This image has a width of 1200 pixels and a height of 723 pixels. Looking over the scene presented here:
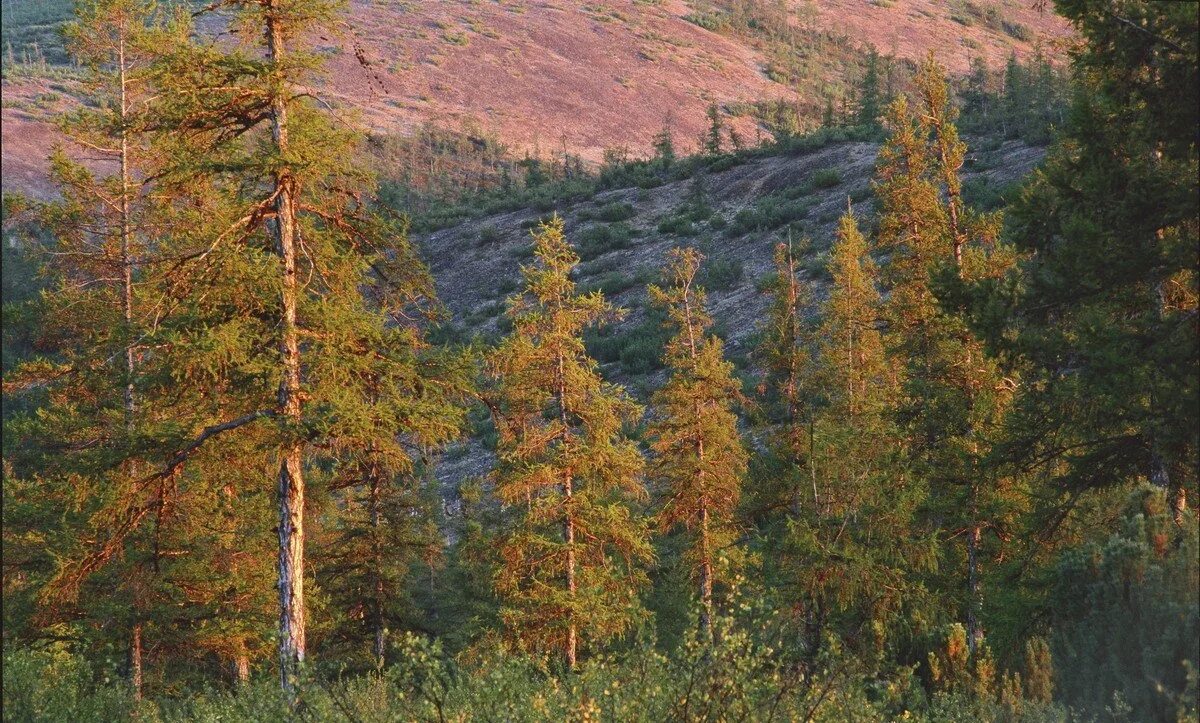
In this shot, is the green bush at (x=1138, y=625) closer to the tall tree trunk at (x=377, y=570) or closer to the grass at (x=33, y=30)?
the tall tree trunk at (x=377, y=570)

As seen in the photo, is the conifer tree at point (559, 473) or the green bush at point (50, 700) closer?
the green bush at point (50, 700)

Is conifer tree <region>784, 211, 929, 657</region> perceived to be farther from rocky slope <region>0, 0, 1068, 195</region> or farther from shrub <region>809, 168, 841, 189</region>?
rocky slope <region>0, 0, 1068, 195</region>

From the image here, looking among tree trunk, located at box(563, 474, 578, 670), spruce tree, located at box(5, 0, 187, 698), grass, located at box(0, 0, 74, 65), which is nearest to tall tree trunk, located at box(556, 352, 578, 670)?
tree trunk, located at box(563, 474, 578, 670)

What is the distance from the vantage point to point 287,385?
11.2m

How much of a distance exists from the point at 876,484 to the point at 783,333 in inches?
432

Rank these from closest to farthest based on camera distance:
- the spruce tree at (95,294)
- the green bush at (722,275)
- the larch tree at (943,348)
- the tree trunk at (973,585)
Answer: the spruce tree at (95,294) → the tree trunk at (973,585) → the larch tree at (943,348) → the green bush at (722,275)

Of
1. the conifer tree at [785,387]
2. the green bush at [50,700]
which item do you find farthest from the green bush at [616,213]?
the green bush at [50,700]

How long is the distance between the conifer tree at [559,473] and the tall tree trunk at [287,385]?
5.77 m

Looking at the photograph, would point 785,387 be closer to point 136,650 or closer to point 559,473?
point 559,473

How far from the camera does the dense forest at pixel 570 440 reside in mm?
7824

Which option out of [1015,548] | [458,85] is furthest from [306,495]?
[458,85]

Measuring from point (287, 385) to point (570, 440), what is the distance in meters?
6.94

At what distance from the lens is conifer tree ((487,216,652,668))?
675 inches

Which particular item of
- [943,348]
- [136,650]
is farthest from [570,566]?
[943,348]
